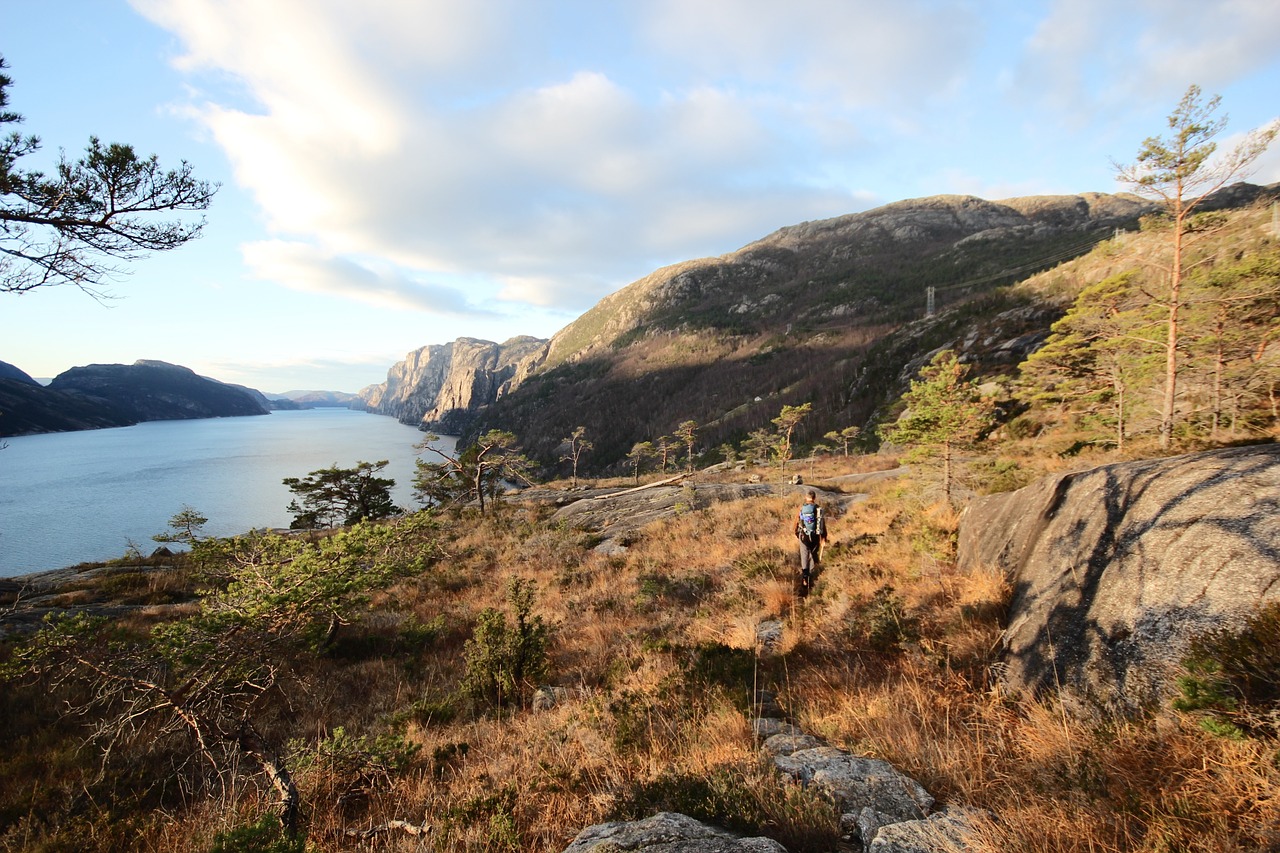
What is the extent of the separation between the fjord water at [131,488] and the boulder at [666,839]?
4207cm

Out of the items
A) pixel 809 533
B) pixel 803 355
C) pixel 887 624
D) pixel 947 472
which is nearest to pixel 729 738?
pixel 887 624

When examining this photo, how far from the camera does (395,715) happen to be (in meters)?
5.66

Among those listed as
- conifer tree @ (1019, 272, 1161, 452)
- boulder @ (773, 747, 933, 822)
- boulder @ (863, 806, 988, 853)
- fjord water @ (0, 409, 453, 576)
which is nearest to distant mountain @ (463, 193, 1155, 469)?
fjord water @ (0, 409, 453, 576)

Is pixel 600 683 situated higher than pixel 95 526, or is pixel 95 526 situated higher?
pixel 600 683

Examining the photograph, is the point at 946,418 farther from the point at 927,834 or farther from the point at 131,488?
the point at 131,488

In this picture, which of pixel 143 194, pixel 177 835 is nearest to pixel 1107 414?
pixel 177 835

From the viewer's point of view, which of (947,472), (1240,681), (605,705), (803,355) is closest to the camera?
(1240,681)

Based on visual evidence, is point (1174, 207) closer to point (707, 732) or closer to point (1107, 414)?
point (1107, 414)

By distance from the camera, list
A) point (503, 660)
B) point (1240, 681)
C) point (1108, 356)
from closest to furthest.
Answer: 1. point (1240, 681)
2. point (503, 660)
3. point (1108, 356)

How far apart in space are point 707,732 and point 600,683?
9.36 feet

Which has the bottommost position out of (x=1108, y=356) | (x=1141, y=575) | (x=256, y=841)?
(x=256, y=841)

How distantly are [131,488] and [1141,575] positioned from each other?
352ft

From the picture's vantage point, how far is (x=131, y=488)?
7225 centimetres

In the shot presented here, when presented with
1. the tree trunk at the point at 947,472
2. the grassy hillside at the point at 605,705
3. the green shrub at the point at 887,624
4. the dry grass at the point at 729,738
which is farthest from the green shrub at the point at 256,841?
the tree trunk at the point at 947,472
